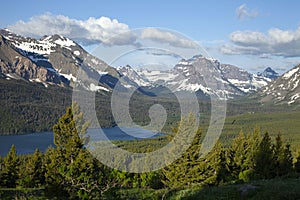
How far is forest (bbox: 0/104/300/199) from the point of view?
16094mm

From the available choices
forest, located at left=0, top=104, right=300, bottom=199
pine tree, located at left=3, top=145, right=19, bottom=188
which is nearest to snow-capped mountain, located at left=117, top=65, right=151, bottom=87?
forest, located at left=0, top=104, right=300, bottom=199

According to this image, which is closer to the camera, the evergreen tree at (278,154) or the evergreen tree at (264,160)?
the evergreen tree at (264,160)

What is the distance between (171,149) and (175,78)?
499cm

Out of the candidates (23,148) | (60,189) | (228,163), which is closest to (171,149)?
(60,189)

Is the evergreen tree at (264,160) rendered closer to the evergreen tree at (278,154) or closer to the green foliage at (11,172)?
the evergreen tree at (278,154)

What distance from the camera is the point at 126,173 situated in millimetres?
24531

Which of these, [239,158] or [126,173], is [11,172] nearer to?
[126,173]

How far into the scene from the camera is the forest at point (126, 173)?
52.8 feet

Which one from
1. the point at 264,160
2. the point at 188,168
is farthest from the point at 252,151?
the point at 188,168

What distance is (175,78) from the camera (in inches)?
921

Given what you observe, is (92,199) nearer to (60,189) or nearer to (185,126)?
(60,189)

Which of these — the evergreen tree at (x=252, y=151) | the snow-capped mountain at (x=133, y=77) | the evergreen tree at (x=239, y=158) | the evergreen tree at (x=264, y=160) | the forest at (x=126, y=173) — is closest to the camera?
the forest at (x=126, y=173)

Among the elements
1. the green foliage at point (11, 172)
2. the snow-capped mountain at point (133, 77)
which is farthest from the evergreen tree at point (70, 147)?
the green foliage at point (11, 172)

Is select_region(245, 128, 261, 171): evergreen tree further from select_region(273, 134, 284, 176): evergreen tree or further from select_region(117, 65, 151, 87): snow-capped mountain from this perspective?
select_region(117, 65, 151, 87): snow-capped mountain
